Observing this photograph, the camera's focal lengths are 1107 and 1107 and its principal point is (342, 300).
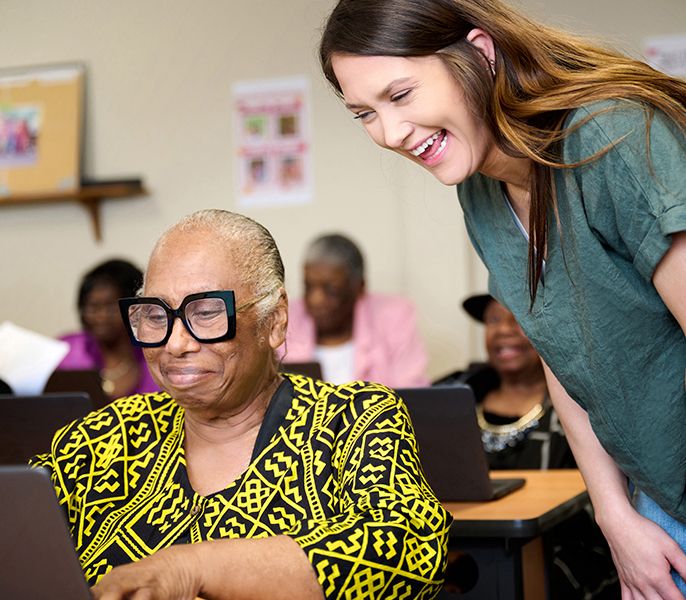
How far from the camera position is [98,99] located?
568cm

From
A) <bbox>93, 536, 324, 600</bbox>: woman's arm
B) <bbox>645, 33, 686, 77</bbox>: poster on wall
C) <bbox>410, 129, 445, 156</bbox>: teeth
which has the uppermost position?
<bbox>645, 33, 686, 77</bbox>: poster on wall

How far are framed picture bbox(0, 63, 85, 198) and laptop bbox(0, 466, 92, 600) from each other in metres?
4.45

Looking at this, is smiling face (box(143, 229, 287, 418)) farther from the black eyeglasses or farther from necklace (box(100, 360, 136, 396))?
necklace (box(100, 360, 136, 396))

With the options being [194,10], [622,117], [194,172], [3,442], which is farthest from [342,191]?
[622,117]

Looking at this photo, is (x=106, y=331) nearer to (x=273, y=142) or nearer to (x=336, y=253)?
(x=336, y=253)

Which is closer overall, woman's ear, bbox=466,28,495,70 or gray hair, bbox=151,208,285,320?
woman's ear, bbox=466,28,495,70

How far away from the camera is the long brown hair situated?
1.44 m

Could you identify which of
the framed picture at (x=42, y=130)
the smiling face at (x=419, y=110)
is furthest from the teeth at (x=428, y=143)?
the framed picture at (x=42, y=130)

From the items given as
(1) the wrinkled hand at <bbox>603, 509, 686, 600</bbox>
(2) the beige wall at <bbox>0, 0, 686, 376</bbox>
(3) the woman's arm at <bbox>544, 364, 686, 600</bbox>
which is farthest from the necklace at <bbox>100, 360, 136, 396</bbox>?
(1) the wrinkled hand at <bbox>603, 509, 686, 600</bbox>

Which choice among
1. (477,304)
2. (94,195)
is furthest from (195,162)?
(477,304)

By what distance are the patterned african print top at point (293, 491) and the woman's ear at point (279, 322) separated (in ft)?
0.24

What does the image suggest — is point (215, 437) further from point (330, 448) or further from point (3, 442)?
point (3, 442)

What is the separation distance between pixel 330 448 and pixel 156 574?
18.2 inches

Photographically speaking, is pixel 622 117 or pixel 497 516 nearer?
pixel 622 117
